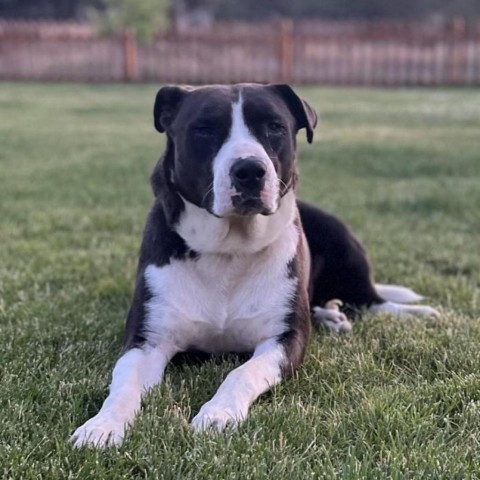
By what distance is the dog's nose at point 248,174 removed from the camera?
3059 mm

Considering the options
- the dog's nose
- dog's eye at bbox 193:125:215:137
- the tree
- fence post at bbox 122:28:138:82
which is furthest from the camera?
the tree

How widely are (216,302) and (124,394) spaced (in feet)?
2.15

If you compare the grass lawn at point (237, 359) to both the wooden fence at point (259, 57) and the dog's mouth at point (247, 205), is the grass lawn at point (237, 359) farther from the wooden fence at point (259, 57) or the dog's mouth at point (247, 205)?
the wooden fence at point (259, 57)

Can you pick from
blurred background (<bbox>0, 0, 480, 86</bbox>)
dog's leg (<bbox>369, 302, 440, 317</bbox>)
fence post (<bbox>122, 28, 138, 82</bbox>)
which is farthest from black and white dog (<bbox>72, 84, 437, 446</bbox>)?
fence post (<bbox>122, 28, 138, 82</bbox>)

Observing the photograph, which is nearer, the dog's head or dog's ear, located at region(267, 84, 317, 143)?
the dog's head

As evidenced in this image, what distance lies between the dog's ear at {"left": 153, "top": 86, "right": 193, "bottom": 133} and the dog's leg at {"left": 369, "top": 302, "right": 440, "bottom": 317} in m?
1.55

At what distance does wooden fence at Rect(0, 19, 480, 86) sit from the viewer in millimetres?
25172

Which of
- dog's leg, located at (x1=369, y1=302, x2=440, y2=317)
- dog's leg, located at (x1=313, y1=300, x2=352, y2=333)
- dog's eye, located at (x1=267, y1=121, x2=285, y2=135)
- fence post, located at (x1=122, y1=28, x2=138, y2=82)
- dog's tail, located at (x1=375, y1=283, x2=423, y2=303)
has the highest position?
dog's eye, located at (x1=267, y1=121, x2=285, y2=135)

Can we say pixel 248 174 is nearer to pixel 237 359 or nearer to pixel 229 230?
pixel 229 230

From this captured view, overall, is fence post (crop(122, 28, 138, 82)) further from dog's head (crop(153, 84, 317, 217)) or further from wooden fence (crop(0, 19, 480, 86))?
dog's head (crop(153, 84, 317, 217))

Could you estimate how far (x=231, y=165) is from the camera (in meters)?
3.08

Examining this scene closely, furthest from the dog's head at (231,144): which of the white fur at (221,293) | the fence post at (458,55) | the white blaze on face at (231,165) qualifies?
the fence post at (458,55)

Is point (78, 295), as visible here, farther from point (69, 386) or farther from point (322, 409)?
point (322, 409)

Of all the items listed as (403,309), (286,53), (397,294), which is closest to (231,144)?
(403,309)
